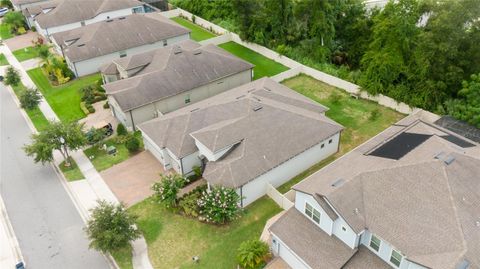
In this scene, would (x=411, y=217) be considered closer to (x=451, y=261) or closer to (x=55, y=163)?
(x=451, y=261)

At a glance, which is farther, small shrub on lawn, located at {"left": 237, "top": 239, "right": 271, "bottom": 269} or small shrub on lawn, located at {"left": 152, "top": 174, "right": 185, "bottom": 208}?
small shrub on lawn, located at {"left": 152, "top": 174, "right": 185, "bottom": 208}

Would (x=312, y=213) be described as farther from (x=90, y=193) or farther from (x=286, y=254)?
(x=90, y=193)

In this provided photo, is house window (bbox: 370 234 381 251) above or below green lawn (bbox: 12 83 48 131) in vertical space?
above

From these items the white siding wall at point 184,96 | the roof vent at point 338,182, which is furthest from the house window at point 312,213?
the white siding wall at point 184,96

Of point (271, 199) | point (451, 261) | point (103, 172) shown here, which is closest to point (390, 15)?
point (271, 199)

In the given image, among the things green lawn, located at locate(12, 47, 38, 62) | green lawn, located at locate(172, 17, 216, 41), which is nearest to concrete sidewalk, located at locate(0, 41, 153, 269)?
green lawn, located at locate(12, 47, 38, 62)

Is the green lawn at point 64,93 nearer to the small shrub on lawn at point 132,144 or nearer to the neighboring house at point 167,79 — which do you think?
the neighboring house at point 167,79

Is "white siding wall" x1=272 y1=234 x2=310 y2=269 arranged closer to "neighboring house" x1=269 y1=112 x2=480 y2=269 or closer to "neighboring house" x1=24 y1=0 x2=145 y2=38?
"neighboring house" x1=269 y1=112 x2=480 y2=269
